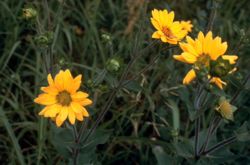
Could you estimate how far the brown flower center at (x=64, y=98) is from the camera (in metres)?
2.05

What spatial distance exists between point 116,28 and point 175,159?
1.87 metres

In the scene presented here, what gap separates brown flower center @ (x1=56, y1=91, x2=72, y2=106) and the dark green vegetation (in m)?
Result: 0.15

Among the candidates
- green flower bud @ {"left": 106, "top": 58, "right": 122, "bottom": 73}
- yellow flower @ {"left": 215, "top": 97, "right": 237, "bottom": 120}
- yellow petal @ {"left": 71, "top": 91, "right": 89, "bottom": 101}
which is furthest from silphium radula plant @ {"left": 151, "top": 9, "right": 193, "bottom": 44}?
yellow petal @ {"left": 71, "top": 91, "right": 89, "bottom": 101}

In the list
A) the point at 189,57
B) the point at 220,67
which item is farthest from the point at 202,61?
the point at 220,67

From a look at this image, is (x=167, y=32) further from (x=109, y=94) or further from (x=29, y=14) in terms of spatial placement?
(x=29, y=14)

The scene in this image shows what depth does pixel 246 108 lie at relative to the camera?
3.26 meters

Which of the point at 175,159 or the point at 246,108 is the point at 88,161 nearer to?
the point at 175,159

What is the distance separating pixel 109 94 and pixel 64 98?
622mm

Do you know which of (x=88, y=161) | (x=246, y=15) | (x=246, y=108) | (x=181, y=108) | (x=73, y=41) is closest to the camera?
(x=88, y=161)

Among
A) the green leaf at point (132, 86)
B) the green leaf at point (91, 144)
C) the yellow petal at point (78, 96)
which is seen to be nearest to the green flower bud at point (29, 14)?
the yellow petal at point (78, 96)

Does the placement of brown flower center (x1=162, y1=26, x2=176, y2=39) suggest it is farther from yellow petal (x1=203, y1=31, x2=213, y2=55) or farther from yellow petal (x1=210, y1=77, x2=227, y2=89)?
yellow petal (x1=210, y1=77, x2=227, y2=89)

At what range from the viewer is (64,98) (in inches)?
81.3

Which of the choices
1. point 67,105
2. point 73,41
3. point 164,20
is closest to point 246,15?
point 73,41

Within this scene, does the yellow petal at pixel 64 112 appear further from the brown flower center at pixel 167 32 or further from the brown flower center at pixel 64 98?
the brown flower center at pixel 167 32
